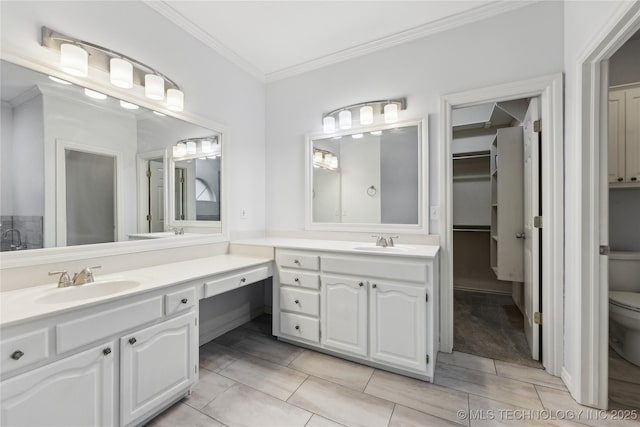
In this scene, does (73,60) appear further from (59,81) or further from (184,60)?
(184,60)

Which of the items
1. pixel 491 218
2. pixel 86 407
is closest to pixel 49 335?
pixel 86 407

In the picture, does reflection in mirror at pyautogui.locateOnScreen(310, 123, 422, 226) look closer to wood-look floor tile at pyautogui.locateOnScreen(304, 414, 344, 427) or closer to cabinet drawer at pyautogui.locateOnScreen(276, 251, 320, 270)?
cabinet drawer at pyautogui.locateOnScreen(276, 251, 320, 270)

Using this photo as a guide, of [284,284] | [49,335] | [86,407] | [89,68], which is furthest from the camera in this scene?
[284,284]

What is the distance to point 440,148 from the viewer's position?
7.16 ft

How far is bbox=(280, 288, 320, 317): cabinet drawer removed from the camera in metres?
2.15

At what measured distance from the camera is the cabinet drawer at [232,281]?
1779 mm

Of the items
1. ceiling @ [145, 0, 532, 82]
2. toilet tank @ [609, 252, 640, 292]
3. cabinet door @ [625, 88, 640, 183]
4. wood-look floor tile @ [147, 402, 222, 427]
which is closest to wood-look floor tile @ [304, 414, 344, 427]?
wood-look floor tile @ [147, 402, 222, 427]

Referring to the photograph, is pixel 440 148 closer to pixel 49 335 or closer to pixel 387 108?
pixel 387 108

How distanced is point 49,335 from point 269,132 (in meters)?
2.47

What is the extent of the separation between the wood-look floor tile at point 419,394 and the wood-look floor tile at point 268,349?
2.17 ft

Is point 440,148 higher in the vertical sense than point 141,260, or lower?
higher

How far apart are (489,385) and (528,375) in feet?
1.14

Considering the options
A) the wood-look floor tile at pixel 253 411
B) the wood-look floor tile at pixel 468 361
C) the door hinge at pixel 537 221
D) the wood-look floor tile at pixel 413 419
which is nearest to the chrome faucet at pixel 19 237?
the wood-look floor tile at pixel 253 411

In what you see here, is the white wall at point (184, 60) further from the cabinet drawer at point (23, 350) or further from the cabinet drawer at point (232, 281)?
the cabinet drawer at point (23, 350)
